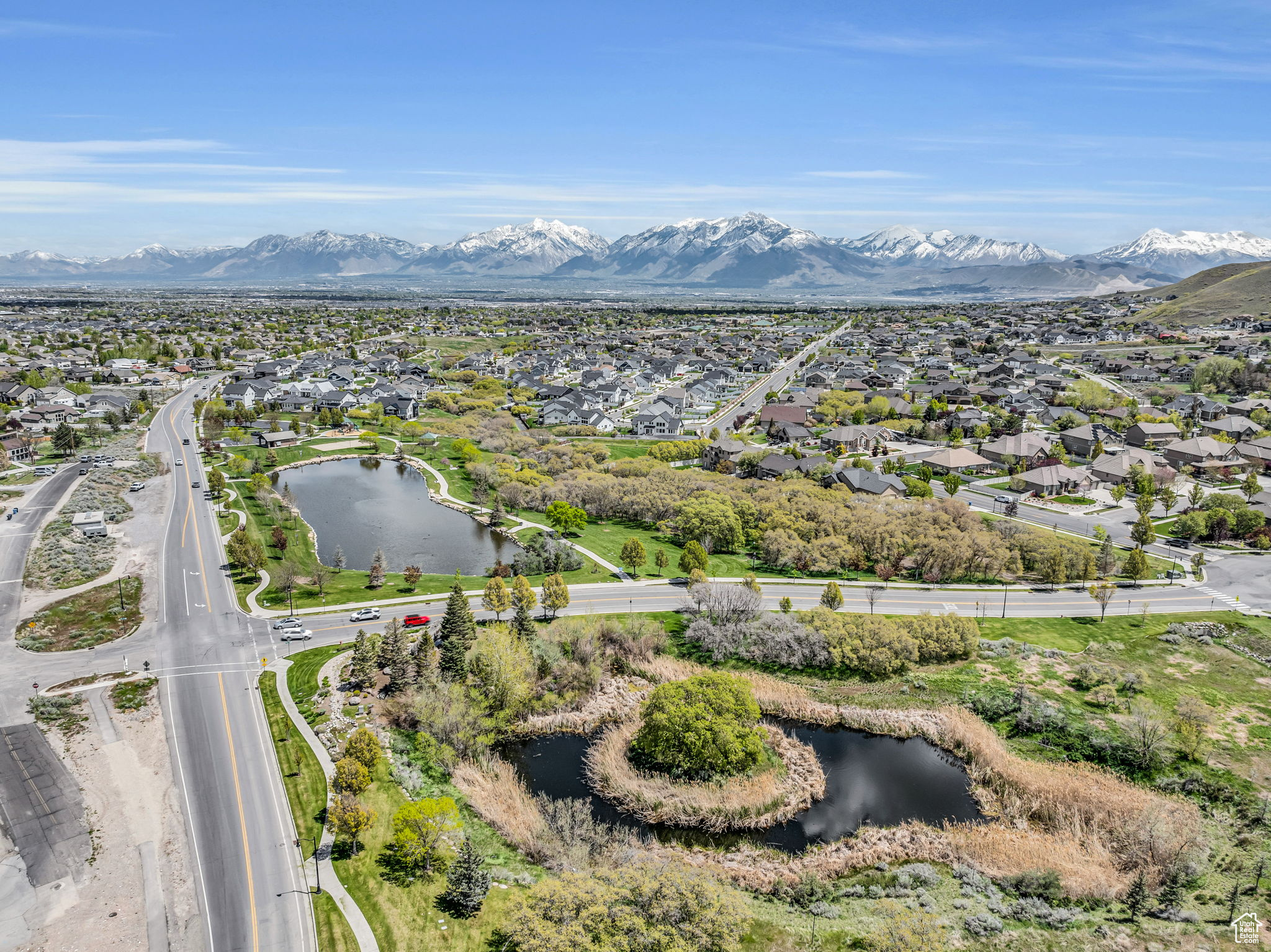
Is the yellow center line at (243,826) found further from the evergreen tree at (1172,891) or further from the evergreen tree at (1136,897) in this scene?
the evergreen tree at (1172,891)

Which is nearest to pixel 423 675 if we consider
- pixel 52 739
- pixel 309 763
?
pixel 309 763

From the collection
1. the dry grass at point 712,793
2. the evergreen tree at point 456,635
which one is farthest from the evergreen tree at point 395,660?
the dry grass at point 712,793

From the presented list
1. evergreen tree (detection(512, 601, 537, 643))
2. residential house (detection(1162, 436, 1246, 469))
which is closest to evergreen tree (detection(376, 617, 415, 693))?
evergreen tree (detection(512, 601, 537, 643))

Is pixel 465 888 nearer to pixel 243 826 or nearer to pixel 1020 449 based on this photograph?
pixel 243 826

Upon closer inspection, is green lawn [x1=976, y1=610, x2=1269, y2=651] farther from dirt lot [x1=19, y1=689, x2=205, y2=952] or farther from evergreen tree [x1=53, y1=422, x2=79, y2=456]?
evergreen tree [x1=53, y1=422, x2=79, y2=456]

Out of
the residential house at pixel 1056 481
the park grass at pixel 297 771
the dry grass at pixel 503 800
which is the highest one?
the residential house at pixel 1056 481
